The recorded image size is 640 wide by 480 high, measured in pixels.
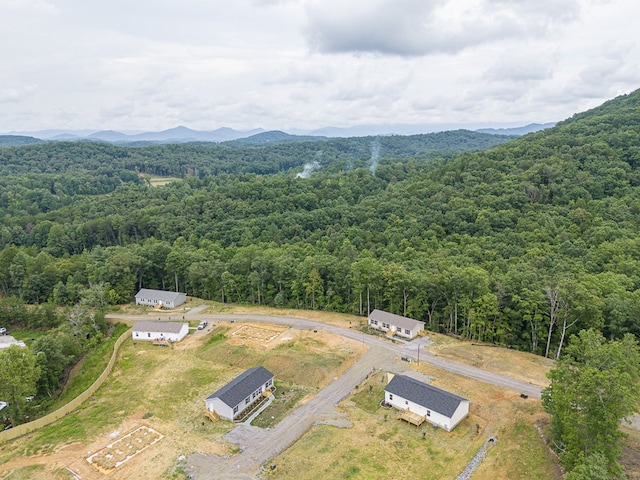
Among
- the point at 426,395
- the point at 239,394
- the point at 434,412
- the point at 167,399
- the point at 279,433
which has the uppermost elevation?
the point at 426,395

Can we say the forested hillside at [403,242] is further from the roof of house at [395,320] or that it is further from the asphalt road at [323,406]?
the asphalt road at [323,406]

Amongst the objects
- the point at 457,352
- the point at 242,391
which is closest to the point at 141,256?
the point at 242,391

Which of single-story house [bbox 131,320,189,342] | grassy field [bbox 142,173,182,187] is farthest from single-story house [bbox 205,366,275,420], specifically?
grassy field [bbox 142,173,182,187]

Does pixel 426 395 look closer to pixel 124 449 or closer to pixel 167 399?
pixel 167 399


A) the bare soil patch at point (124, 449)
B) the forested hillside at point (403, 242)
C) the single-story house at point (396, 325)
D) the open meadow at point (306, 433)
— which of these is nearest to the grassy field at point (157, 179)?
the forested hillside at point (403, 242)

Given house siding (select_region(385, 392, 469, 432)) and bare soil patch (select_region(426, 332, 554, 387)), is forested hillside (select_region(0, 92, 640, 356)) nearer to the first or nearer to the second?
bare soil patch (select_region(426, 332, 554, 387))

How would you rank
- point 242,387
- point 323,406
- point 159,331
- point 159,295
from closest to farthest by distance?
point 323,406, point 242,387, point 159,331, point 159,295

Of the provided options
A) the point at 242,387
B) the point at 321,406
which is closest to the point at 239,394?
the point at 242,387
